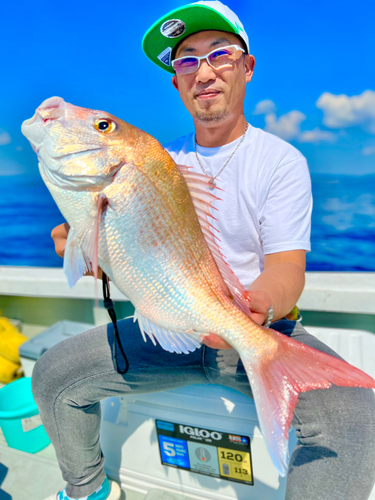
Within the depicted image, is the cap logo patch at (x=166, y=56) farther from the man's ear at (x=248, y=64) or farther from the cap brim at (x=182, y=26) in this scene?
the man's ear at (x=248, y=64)

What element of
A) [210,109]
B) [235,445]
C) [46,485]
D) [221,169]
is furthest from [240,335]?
[46,485]

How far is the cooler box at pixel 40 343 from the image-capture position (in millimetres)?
2105

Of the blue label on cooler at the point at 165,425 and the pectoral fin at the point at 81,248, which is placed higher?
the pectoral fin at the point at 81,248

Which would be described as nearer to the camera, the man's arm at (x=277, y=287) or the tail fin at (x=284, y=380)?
the tail fin at (x=284, y=380)

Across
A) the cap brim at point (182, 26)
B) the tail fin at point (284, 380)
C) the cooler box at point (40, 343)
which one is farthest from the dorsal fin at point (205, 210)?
the cooler box at point (40, 343)

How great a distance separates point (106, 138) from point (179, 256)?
313 millimetres

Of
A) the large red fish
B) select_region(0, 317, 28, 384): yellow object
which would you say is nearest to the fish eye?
the large red fish

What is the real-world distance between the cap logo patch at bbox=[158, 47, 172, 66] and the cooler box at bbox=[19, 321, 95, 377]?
1.49m

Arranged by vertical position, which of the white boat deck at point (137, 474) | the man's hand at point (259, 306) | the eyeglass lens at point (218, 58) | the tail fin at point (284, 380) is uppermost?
the eyeglass lens at point (218, 58)

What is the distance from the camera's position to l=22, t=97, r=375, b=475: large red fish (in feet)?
2.54

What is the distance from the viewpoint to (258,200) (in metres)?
1.30

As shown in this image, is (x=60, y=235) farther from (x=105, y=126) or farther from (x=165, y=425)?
(x=165, y=425)

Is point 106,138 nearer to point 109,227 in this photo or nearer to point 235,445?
point 109,227

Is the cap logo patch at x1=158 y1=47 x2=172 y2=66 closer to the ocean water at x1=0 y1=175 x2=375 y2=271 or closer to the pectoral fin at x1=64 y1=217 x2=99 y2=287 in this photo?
the pectoral fin at x1=64 y1=217 x2=99 y2=287
